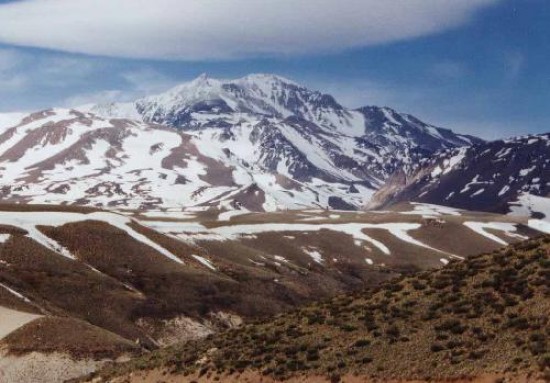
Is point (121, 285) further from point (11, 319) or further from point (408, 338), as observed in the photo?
point (408, 338)

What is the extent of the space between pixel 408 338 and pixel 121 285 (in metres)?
55.1

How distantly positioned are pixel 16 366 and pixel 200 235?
8346cm

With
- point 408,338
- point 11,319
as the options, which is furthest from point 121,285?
point 408,338

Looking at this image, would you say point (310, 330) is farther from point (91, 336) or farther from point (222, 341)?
point (91, 336)

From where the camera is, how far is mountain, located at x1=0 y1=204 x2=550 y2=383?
60.8 meters

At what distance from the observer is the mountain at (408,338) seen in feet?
107

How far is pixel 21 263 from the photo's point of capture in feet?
276

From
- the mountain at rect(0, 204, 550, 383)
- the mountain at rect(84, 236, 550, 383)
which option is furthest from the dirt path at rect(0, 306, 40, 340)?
the mountain at rect(84, 236, 550, 383)

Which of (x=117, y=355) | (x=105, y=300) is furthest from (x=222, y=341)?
(x=105, y=300)

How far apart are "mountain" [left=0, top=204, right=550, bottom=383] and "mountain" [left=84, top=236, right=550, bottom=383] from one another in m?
9.29

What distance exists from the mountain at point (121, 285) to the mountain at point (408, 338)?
9.29 metres

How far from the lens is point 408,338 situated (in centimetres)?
3731

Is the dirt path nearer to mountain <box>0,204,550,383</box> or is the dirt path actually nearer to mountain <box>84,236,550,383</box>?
mountain <box>0,204,550,383</box>

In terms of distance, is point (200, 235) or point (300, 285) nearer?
point (300, 285)
